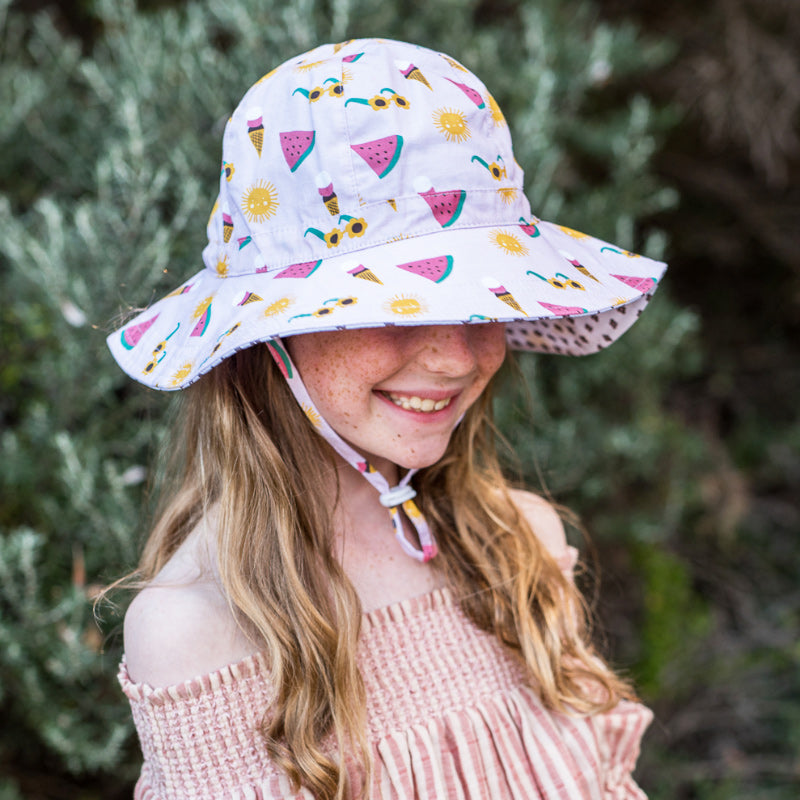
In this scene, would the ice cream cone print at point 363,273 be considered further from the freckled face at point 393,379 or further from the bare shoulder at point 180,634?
the bare shoulder at point 180,634

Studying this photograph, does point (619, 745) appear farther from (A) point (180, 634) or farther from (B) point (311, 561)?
(A) point (180, 634)

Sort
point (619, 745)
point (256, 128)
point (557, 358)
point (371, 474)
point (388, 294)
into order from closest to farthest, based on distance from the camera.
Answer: point (388, 294) < point (256, 128) < point (371, 474) < point (619, 745) < point (557, 358)

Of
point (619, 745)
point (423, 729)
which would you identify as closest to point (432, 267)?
point (423, 729)

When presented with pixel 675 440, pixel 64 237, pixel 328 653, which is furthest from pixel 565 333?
pixel 675 440

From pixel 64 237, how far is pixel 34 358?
0.45m

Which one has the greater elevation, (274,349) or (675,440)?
(274,349)

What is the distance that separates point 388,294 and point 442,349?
0.60ft

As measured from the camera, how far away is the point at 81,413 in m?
2.23

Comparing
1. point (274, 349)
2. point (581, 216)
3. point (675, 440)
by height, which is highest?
point (274, 349)

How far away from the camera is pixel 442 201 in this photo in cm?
122

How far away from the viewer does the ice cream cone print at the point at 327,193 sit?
3.87ft

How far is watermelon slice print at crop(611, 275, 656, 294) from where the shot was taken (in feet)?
4.51

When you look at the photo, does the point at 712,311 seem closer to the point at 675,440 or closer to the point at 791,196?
the point at 791,196

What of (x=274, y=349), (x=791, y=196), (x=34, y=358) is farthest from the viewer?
(x=791, y=196)
